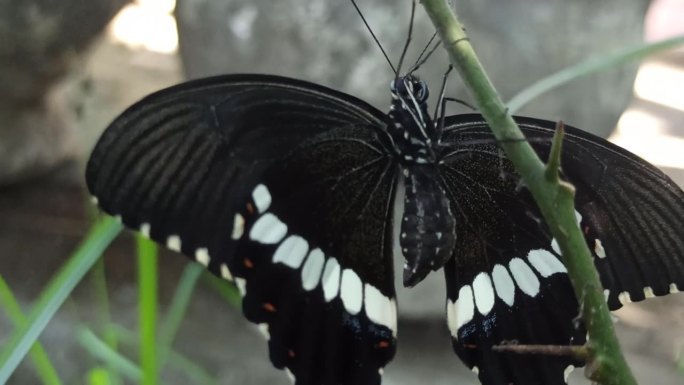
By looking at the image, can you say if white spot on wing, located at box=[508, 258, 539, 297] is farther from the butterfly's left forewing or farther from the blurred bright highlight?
the blurred bright highlight

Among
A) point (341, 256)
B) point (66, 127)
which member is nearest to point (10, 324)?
point (66, 127)

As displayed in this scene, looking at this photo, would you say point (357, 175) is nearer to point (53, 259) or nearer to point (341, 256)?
point (341, 256)

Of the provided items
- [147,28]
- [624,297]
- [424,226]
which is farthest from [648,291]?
[147,28]

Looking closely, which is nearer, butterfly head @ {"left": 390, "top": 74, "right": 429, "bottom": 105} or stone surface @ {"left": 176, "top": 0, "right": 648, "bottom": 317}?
butterfly head @ {"left": 390, "top": 74, "right": 429, "bottom": 105}

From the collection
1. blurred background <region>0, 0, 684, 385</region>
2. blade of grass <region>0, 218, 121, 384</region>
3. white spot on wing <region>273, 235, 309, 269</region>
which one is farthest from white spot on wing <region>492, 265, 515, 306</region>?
blurred background <region>0, 0, 684, 385</region>

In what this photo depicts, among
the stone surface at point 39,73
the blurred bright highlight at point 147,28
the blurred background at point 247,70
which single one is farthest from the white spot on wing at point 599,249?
the blurred bright highlight at point 147,28

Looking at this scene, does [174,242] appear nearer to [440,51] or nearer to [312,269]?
[312,269]
